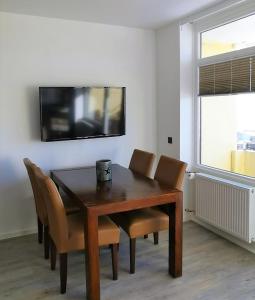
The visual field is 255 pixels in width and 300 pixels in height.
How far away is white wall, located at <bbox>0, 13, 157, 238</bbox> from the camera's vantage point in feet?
11.3

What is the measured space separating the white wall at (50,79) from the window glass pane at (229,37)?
81 centimetres

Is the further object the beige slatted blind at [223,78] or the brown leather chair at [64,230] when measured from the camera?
the beige slatted blind at [223,78]

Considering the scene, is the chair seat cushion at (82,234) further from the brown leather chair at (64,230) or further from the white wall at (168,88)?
the white wall at (168,88)

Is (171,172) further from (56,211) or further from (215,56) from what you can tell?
(215,56)

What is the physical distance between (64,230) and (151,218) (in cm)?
81

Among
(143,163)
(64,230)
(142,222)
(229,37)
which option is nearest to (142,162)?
(143,163)

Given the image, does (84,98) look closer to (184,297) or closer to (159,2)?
(159,2)

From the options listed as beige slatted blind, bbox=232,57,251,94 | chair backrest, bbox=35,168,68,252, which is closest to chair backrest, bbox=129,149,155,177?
beige slatted blind, bbox=232,57,251,94

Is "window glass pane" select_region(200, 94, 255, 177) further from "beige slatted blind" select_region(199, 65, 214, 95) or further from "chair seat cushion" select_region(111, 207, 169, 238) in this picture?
"chair seat cushion" select_region(111, 207, 169, 238)

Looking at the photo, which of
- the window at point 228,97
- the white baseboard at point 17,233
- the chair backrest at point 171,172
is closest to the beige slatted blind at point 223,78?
the window at point 228,97

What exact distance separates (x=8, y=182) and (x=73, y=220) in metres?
1.27

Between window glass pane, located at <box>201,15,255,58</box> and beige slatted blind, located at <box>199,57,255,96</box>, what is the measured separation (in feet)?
0.51

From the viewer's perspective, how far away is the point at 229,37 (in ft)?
11.1

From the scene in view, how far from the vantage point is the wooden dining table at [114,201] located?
2.32m
